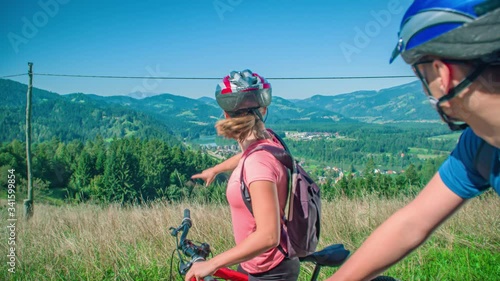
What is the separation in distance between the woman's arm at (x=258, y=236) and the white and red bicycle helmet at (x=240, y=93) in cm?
49

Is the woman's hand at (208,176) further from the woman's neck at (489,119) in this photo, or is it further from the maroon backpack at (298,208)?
the woman's neck at (489,119)

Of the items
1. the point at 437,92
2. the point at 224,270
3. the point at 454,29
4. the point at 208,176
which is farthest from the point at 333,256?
the point at 208,176

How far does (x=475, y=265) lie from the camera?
3.77 meters

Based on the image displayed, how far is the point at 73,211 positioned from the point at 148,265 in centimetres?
392

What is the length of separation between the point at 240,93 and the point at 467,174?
131cm

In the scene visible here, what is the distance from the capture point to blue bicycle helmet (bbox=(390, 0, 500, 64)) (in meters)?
0.82

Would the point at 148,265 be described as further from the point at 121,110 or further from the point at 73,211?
the point at 121,110

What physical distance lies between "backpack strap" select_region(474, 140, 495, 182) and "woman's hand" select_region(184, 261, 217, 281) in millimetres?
1137

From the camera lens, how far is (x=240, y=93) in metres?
2.19

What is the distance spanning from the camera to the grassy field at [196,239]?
3.82 m

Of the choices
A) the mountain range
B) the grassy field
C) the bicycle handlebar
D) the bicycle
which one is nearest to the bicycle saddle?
the bicycle

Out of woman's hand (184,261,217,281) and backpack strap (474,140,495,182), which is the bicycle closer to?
woman's hand (184,261,217,281)

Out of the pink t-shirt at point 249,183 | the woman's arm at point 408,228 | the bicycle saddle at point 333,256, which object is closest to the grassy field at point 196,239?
the pink t-shirt at point 249,183

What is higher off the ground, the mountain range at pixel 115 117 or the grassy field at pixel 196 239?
the grassy field at pixel 196 239
